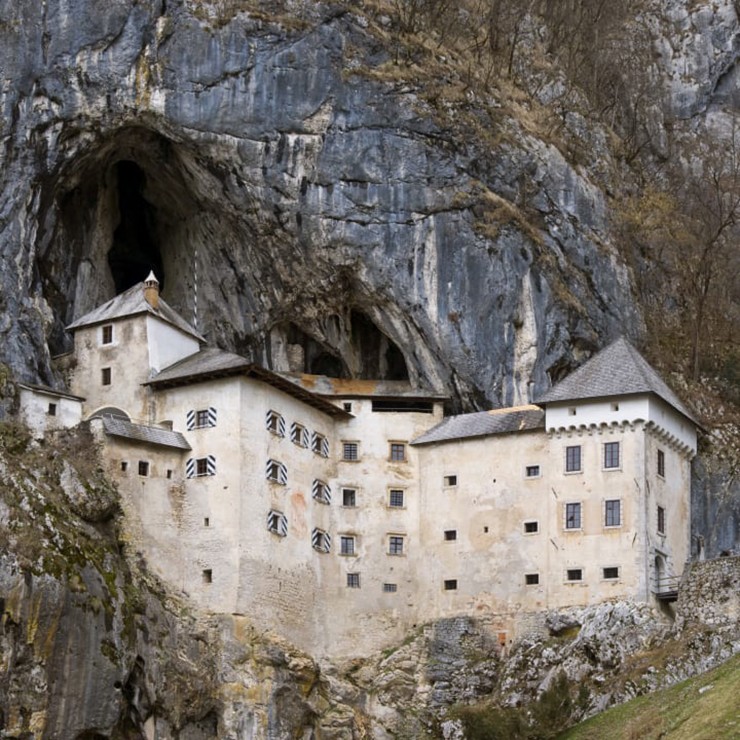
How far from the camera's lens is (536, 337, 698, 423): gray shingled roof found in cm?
7444

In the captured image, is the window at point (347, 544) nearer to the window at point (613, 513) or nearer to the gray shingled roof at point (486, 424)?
the gray shingled roof at point (486, 424)

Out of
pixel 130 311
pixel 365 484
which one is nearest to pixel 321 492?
pixel 365 484

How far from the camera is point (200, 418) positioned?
246ft

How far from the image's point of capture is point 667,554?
242ft

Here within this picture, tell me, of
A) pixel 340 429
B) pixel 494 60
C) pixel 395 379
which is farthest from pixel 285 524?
pixel 494 60

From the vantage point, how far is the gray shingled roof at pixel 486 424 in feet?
250

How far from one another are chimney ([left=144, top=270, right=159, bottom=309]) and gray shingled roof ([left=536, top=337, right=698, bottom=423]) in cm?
1814

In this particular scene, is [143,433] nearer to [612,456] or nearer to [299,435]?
[299,435]

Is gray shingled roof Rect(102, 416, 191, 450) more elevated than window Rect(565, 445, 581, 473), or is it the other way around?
gray shingled roof Rect(102, 416, 191, 450)

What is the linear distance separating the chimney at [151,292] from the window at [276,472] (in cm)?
968

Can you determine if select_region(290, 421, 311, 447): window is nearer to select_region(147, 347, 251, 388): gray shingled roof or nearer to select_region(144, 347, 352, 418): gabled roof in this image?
select_region(144, 347, 352, 418): gabled roof

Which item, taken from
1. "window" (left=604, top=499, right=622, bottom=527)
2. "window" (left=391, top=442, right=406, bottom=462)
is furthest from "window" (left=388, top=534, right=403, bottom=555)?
Answer: "window" (left=604, top=499, right=622, bottom=527)

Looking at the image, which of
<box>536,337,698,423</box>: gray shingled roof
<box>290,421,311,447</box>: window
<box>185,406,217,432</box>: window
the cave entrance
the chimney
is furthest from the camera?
the cave entrance

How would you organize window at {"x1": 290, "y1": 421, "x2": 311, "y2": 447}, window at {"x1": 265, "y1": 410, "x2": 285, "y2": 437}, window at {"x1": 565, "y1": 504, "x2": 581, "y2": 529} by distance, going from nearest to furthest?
window at {"x1": 565, "y1": 504, "x2": 581, "y2": 529} < window at {"x1": 265, "y1": 410, "x2": 285, "y2": 437} < window at {"x1": 290, "y1": 421, "x2": 311, "y2": 447}
